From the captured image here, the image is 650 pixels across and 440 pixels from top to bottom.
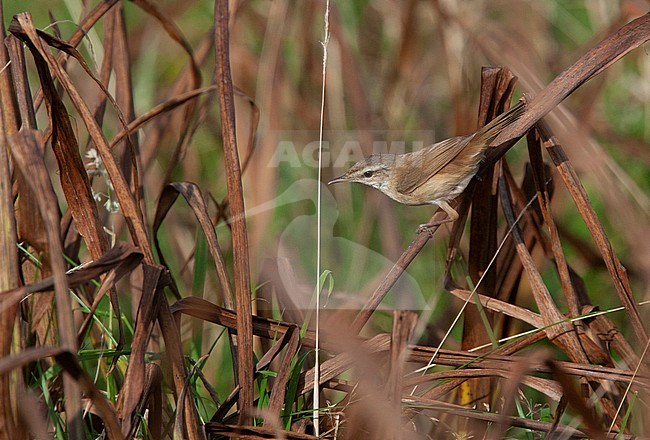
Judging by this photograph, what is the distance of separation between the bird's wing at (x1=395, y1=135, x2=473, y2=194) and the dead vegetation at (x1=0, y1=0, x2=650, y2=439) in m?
0.17

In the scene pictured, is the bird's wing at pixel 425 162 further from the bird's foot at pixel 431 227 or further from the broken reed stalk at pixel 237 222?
the broken reed stalk at pixel 237 222

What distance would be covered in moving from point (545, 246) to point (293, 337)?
0.91 m

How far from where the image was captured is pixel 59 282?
1.20m

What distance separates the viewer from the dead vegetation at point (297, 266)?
4.64 feet

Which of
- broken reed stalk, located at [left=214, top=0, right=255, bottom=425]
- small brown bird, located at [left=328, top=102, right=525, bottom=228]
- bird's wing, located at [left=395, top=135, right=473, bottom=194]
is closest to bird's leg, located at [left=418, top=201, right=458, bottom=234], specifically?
small brown bird, located at [left=328, top=102, right=525, bottom=228]

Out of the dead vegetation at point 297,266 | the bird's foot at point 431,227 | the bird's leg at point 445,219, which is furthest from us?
the bird's leg at point 445,219

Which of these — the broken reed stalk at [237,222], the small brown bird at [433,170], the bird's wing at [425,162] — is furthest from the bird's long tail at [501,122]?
the broken reed stalk at [237,222]

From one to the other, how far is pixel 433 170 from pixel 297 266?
1.95 feet

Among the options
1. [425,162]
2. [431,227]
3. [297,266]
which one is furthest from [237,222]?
[425,162]

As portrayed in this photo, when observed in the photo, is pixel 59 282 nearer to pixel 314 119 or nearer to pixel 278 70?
pixel 278 70

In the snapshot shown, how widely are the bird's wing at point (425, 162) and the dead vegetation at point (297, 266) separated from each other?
17 centimetres

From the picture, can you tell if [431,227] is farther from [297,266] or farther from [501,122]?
[297,266]

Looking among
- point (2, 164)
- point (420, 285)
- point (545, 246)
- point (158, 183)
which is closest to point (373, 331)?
point (420, 285)

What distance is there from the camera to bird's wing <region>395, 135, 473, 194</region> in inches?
102
